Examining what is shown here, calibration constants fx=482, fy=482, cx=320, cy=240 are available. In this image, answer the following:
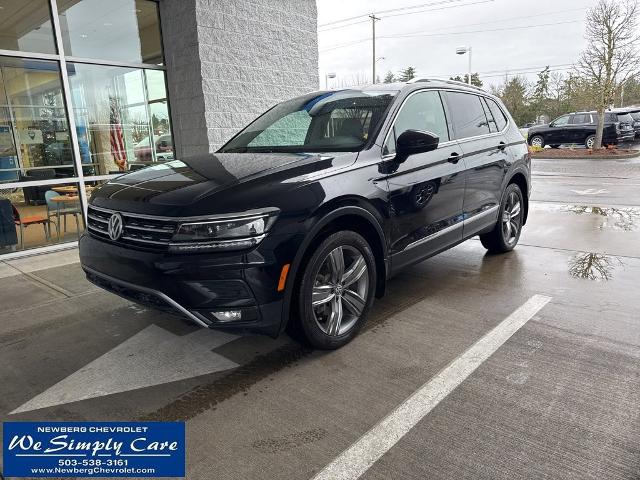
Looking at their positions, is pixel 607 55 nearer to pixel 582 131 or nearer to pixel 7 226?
pixel 582 131

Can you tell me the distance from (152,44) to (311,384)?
6.53 meters

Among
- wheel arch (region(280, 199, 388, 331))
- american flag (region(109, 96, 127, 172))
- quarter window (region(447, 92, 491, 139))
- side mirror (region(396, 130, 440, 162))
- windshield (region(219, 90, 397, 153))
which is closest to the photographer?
wheel arch (region(280, 199, 388, 331))

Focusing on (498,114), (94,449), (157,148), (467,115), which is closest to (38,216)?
(157,148)

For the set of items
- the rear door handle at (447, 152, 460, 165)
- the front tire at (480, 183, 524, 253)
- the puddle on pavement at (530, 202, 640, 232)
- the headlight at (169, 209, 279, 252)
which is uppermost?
the rear door handle at (447, 152, 460, 165)

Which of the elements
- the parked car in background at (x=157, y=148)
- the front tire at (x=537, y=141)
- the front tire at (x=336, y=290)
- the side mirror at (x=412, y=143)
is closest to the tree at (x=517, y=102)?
the front tire at (x=537, y=141)

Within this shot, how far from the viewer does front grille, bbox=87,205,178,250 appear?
8.93 feet

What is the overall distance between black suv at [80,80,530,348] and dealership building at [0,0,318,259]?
327 cm

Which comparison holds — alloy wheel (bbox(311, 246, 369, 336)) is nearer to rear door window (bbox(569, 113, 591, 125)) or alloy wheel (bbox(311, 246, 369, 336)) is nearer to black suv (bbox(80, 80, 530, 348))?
black suv (bbox(80, 80, 530, 348))

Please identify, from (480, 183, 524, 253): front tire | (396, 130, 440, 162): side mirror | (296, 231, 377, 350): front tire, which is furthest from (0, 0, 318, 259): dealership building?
(296, 231, 377, 350): front tire

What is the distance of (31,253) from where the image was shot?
6375 millimetres

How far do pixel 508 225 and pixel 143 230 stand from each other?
13.8 feet

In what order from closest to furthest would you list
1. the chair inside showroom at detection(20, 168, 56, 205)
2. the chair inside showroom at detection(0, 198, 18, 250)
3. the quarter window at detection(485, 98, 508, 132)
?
the quarter window at detection(485, 98, 508, 132) → the chair inside showroom at detection(0, 198, 18, 250) → the chair inside showroom at detection(20, 168, 56, 205)

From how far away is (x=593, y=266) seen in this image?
5016 millimetres

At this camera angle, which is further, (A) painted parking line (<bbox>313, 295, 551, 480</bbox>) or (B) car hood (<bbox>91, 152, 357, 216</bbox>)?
(B) car hood (<bbox>91, 152, 357, 216</bbox>)
